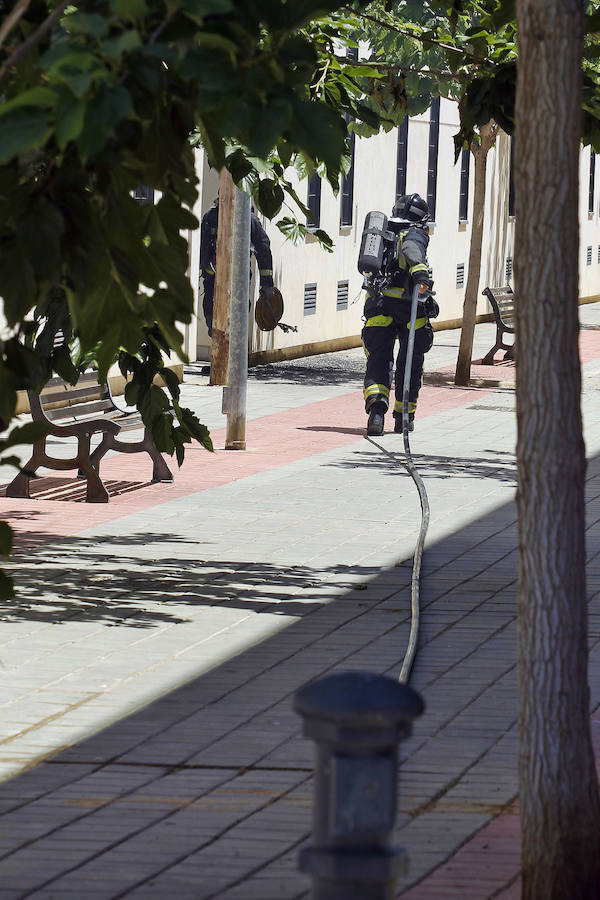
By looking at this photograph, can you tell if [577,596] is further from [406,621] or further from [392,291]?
[392,291]

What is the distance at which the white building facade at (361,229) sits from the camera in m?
23.7

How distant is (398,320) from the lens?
1595cm

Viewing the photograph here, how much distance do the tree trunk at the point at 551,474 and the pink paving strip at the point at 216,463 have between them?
6197 millimetres

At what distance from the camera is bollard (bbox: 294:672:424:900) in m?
3.10

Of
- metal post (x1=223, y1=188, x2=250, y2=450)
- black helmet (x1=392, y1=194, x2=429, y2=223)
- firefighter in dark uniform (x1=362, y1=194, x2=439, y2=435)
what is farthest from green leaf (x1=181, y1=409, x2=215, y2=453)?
black helmet (x1=392, y1=194, x2=429, y2=223)

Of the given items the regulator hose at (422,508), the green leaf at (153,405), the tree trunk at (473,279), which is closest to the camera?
the regulator hose at (422,508)

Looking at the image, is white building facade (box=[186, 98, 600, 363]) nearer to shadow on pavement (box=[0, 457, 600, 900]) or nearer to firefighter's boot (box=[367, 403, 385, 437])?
firefighter's boot (box=[367, 403, 385, 437])

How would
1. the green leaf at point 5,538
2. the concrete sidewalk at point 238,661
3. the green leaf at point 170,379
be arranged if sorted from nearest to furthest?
the green leaf at point 5,538
the concrete sidewalk at point 238,661
the green leaf at point 170,379

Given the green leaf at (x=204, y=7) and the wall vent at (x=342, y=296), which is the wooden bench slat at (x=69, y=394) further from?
the wall vent at (x=342, y=296)

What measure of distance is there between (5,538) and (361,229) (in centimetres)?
2268

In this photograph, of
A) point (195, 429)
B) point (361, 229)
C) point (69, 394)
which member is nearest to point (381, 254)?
point (69, 394)

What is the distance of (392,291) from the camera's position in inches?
623

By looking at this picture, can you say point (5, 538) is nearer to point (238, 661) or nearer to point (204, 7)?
point (204, 7)

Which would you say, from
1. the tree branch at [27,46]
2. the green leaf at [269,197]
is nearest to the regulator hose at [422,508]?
the green leaf at [269,197]
